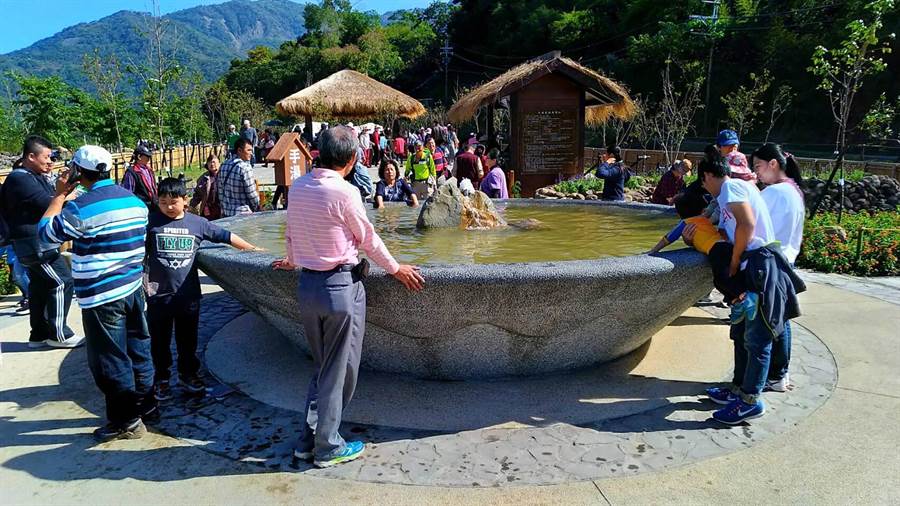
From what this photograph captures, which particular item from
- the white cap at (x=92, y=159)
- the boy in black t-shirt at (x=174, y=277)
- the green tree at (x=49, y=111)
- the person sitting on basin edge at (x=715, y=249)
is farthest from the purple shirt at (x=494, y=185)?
the green tree at (x=49, y=111)

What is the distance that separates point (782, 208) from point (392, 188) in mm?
5911

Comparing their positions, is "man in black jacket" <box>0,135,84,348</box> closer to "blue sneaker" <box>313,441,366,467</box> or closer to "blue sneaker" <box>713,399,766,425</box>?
"blue sneaker" <box>313,441,366,467</box>

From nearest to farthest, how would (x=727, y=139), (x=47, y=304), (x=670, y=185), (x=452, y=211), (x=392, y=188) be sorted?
(x=727, y=139) → (x=47, y=304) → (x=452, y=211) → (x=670, y=185) → (x=392, y=188)

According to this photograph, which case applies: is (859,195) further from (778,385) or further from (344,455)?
(344,455)

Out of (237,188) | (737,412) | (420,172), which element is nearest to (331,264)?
(737,412)

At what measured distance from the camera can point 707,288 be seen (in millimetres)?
4891

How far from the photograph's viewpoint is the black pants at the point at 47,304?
5.90 metres

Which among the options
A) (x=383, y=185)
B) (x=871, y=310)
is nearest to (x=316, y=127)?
(x=383, y=185)

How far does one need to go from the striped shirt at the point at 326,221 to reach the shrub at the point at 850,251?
7843 mm

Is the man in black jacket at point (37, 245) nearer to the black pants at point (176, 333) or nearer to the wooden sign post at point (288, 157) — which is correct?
the black pants at point (176, 333)

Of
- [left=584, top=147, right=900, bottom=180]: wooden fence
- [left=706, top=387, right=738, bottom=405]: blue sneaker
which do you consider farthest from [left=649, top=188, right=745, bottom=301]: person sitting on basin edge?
[left=584, top=147, right=900, bottom=180]: wooden fence

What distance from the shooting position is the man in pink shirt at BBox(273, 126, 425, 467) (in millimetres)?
3465

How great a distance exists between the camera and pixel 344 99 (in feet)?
63.2

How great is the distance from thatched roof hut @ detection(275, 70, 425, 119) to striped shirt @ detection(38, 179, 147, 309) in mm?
15772
